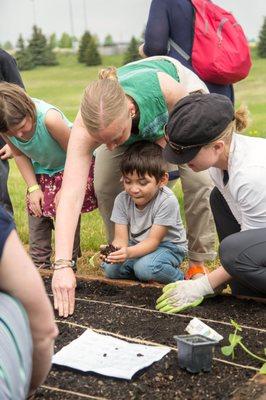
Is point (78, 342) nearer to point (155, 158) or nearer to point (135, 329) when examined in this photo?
point (135, 329)

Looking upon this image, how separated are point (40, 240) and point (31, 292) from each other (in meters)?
2.45

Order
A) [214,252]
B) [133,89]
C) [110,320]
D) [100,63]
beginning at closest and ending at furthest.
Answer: [110,320]
[133,89]
[214,252]
[100,63]

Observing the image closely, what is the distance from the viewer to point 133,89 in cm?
336

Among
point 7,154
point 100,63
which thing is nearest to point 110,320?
point 7,154

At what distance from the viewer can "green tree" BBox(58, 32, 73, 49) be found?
3581 centimetres

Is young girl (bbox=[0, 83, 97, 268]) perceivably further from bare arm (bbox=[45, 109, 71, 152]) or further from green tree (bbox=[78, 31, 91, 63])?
green tree (bbox=[78, 31, 91, 63])

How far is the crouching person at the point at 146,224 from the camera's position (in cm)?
362

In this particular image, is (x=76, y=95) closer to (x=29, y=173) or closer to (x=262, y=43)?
(x=262, y=43)

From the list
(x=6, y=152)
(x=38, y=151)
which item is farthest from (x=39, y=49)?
(x=38, y=151)

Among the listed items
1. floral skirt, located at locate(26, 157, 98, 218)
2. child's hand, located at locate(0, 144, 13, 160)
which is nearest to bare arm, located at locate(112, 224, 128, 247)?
floral skirt, located at locate(26, 157, 98, 218)

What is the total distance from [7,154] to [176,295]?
1.80m

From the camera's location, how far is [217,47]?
408cm

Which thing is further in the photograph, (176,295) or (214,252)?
(214,252)

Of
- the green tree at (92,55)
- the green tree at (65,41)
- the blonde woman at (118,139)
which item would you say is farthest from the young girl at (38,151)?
the green tree at (65,41)
